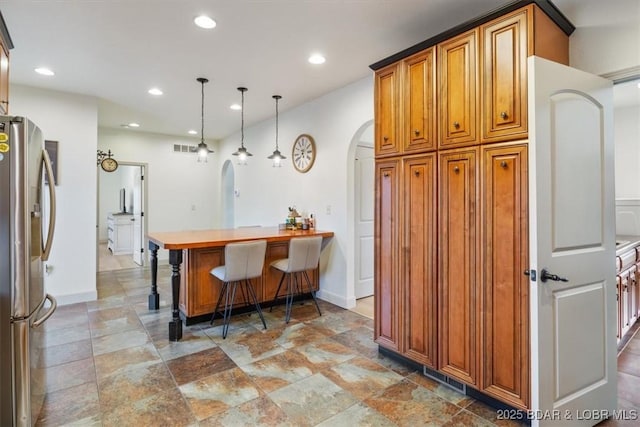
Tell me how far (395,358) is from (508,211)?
1.48m

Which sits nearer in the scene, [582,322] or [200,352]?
[582,322]

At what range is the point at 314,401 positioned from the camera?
214cm

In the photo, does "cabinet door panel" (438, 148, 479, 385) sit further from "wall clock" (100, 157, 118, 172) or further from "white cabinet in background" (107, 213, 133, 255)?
"white cabinet in background" (107, 213, 133, 255)

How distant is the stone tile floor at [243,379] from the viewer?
1.99 m

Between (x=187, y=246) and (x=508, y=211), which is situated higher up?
(x=508, y=211)

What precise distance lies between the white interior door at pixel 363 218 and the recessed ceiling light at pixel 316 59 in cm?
133

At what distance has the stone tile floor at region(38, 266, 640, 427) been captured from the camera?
199 cm

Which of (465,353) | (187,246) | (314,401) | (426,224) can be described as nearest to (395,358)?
(465,353)

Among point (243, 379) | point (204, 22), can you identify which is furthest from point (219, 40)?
point (243, 379)

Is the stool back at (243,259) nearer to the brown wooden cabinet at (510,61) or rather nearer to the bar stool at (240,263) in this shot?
the bar stool at (240,263)

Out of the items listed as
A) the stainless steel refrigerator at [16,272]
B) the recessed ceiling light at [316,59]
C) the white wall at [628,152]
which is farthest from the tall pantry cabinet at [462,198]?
the white wall at [628,152]

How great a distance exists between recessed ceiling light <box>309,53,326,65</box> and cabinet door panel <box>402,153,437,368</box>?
1451 millimetres

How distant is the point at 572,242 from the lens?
1.82 metres

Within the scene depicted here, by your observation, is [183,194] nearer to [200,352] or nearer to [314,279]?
[314,279]
